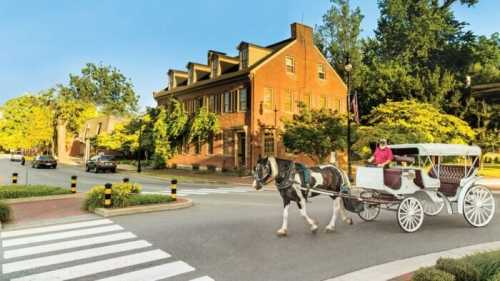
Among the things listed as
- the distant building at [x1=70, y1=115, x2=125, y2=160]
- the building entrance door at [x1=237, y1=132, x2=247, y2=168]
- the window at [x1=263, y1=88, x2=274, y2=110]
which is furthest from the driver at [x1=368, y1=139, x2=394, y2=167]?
the distant building at [x1=70, y1=115, x2=125, y2=160]

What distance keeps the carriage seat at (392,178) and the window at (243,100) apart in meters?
23.5

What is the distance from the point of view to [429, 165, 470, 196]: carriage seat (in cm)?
1024

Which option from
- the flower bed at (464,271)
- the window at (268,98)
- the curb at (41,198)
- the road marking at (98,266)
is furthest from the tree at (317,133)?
the flower bed at (464,271)

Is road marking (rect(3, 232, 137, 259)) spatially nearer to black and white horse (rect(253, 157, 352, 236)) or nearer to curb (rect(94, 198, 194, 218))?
curb (rect(94, 198, 194, 218))

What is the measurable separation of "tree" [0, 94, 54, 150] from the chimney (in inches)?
2217

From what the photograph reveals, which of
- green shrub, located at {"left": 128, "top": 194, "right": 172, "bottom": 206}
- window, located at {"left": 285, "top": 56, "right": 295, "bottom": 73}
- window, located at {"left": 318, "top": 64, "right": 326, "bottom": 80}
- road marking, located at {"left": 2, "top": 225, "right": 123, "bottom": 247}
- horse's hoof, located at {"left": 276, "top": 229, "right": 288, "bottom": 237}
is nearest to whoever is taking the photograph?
road marking, located at {"left": 2, "top": 225, "right": 123, "bottom": 247}

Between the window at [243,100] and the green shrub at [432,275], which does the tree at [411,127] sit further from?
the green shrub at [432,275]

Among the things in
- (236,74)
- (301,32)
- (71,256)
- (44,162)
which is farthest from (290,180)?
(44,162)

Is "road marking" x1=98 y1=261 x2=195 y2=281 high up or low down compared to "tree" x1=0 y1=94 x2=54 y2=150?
down

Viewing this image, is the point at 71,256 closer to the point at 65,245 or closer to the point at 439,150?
the point at 65,245

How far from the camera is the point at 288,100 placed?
3472 centimetres

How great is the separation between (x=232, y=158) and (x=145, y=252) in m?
25.9

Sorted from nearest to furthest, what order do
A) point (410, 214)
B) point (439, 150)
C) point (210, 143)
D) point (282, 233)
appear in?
point (282, 233) → point (410, 214) → point (439, 150) → point (210, 143)

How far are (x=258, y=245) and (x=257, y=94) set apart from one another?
2466cm
